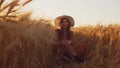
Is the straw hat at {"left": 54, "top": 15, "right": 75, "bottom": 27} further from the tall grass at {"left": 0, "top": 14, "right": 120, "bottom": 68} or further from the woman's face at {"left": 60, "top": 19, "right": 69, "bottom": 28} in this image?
the tall grass at {"left": 0, "top": 14, "right": 120, "bottom": 68}

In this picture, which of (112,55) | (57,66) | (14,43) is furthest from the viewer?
(112,55)

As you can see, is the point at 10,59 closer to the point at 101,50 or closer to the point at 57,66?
the point at 57,66

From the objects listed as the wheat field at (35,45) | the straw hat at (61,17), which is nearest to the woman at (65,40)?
the straw hat at (61,17)

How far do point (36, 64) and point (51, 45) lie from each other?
0.53m

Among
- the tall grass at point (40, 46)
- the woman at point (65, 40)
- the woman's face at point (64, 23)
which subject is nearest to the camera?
the tall grass at point (40, 46)

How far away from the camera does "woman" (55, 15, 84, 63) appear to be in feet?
21.8

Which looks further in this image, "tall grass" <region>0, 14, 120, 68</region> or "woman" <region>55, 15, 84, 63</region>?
"woman" <region>55, 15, 84, 63</region>

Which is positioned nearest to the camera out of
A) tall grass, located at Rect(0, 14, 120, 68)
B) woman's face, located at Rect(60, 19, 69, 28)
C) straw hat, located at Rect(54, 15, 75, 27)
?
tall grass, located at Rect(0, 14, 120, 68)

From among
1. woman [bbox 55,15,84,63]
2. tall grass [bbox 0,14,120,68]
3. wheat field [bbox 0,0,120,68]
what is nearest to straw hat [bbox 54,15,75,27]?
woman [bbox 55,15,84,63]

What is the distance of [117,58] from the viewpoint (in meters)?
6.77

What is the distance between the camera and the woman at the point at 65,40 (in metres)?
6.66

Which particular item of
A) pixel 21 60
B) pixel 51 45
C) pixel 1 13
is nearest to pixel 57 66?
pixel 51 45

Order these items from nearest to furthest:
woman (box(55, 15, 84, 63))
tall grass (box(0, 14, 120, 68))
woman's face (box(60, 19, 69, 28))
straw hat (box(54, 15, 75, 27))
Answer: tall grass (box(0, 14, 120, 68))
woman (box(55, 15, 84, 63))
woman's face (box(60, 19, 69, 28))
straw hat (box(54, 15, 75, 27))

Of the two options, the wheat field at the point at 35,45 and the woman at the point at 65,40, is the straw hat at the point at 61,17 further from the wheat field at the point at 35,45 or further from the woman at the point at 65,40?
the wheat field at the point at 35,45
